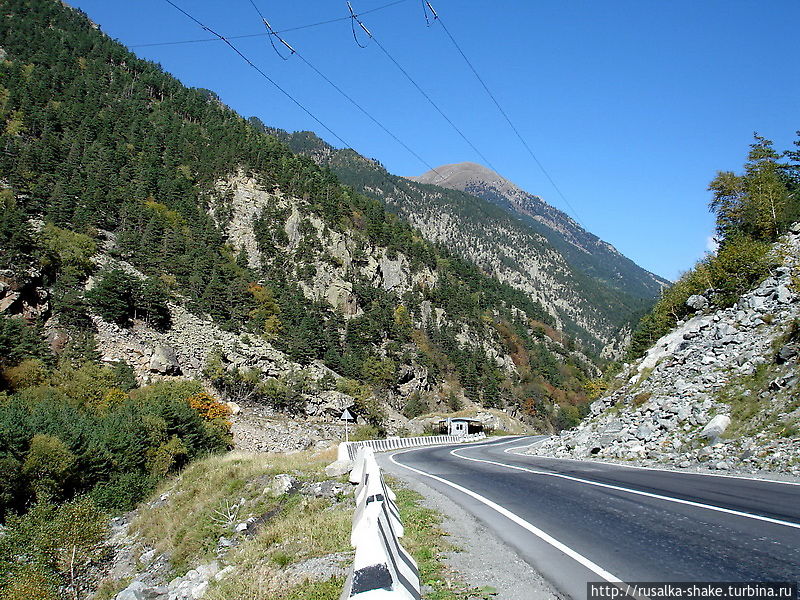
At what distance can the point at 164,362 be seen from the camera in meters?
53.3

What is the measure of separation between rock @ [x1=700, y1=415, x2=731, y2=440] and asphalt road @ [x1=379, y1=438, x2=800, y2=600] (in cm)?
482

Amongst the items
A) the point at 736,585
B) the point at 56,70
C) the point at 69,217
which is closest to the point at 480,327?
the point at 69,217

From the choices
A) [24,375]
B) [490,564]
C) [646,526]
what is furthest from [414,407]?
[490,564]

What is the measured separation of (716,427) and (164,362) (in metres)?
52.3

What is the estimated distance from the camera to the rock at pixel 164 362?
5281cm

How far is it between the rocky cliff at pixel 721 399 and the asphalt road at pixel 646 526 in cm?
352

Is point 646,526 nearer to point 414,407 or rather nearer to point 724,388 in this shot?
point 724,388

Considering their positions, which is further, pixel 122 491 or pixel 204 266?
pixel 204 266

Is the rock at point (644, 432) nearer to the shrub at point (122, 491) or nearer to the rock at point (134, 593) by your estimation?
the rock at point (134, 593)

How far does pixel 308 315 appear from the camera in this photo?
84.1m

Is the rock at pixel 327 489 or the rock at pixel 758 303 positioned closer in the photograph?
the rock at pixel 327 489

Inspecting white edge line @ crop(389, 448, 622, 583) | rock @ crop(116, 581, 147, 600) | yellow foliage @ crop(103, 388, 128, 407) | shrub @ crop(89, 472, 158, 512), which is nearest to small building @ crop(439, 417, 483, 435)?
yellow foliage @ crop(103, 388, 128, 407)

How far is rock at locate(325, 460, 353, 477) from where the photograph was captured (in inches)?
635

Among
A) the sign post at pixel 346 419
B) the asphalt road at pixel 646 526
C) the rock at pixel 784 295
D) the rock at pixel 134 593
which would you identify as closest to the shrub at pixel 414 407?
the sign post at pixel 346 419
